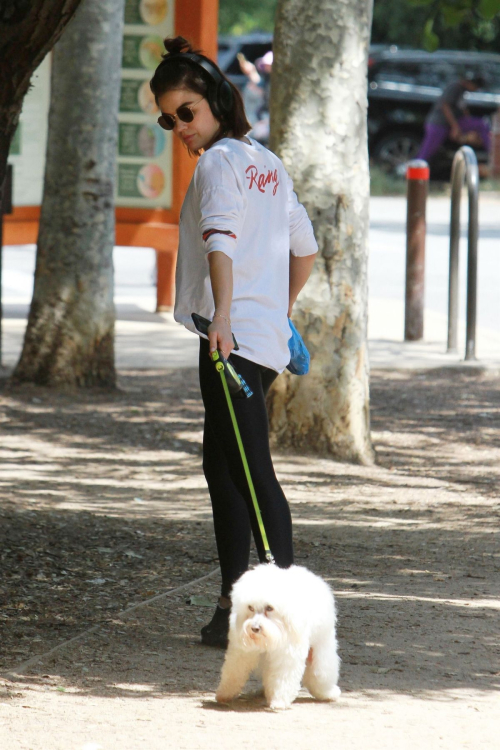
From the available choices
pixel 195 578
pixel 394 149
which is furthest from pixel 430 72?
pixel 195 578

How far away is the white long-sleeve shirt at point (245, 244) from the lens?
3.59 m

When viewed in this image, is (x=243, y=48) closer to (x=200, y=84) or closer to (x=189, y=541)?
(x=189, y=541)

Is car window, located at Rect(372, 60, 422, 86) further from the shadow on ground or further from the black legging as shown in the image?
the black legging

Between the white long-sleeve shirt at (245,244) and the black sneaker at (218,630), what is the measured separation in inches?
31.5

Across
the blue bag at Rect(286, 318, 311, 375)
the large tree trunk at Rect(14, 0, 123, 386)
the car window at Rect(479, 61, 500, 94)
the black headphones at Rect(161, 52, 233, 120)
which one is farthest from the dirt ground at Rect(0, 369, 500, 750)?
the car window at Rect(479, 61, 500, 94)

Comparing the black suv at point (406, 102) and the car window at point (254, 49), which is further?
the car window at point (254, 49)

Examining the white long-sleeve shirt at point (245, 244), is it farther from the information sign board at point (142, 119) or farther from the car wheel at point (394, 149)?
the car wheel at point (394, 149)

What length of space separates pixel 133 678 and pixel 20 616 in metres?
0.74

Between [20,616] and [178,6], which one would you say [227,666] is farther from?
[178,6]

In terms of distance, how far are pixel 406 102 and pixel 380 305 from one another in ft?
49.1

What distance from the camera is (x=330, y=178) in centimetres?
650

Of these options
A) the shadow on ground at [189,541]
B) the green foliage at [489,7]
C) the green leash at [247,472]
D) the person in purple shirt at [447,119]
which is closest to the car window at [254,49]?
the person in purple shirt at [447,119]

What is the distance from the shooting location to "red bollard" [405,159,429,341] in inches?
394

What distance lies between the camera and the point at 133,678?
3672 mm
